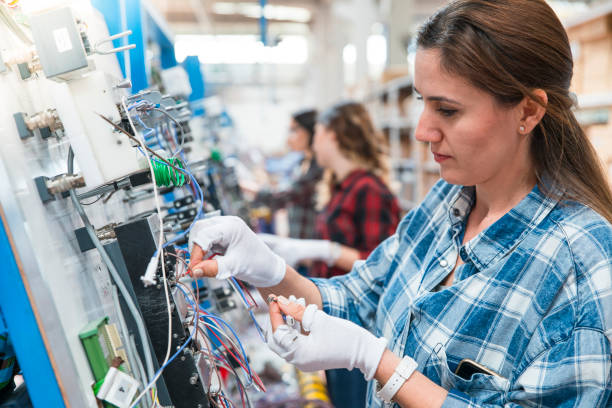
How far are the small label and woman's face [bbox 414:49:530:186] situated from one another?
66cm

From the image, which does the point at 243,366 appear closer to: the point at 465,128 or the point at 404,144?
the point at 465,128

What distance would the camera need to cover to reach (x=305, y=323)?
2.93 feet

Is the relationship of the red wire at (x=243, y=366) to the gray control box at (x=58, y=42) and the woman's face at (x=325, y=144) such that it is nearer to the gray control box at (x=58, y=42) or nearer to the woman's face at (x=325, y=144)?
the gray control box at (x=58, y=42)

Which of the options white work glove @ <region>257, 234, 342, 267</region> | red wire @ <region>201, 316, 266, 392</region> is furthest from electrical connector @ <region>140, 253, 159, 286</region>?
white work glove @ <region>257, 234, 342, 267</region>

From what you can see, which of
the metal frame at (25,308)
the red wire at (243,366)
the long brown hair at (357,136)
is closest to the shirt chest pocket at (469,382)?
the red wire at (243,366)

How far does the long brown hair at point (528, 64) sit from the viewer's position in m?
0.83

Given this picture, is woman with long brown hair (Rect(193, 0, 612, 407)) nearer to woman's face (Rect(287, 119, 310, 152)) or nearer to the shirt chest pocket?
the shirt chest pocket

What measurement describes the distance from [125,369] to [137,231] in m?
0.27

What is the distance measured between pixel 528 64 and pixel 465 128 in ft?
0.55

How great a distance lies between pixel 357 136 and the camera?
88.4 inches

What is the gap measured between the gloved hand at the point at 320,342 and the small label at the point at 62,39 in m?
0.61

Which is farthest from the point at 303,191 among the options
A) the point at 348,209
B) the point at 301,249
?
the point at 301,249

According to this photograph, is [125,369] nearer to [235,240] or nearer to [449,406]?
[235,240]

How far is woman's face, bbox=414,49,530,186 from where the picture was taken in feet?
2.82
